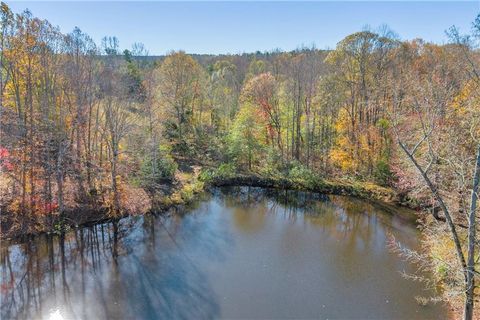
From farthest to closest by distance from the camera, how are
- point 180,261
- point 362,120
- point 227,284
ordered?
point 362,120 < point 180,261 < point 227,284

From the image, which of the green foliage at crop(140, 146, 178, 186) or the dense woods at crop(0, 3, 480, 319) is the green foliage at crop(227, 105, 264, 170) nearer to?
the dense woods at crop(0, 3, 480, 319)

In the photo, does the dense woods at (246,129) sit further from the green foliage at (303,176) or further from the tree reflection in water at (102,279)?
the tree reflection in water at (102,279)

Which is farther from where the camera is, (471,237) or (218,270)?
(218,270)

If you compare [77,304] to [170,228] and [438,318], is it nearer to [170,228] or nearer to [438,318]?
[170,228]

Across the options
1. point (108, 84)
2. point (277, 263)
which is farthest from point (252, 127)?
point (277, 263)

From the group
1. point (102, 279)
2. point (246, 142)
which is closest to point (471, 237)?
point (102, 279)

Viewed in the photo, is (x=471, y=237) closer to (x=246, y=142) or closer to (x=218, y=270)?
(x=218, y=270)

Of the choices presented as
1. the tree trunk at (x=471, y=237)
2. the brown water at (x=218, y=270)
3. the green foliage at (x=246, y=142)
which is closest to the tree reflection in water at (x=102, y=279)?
the brown water at (x=218, y=270)
